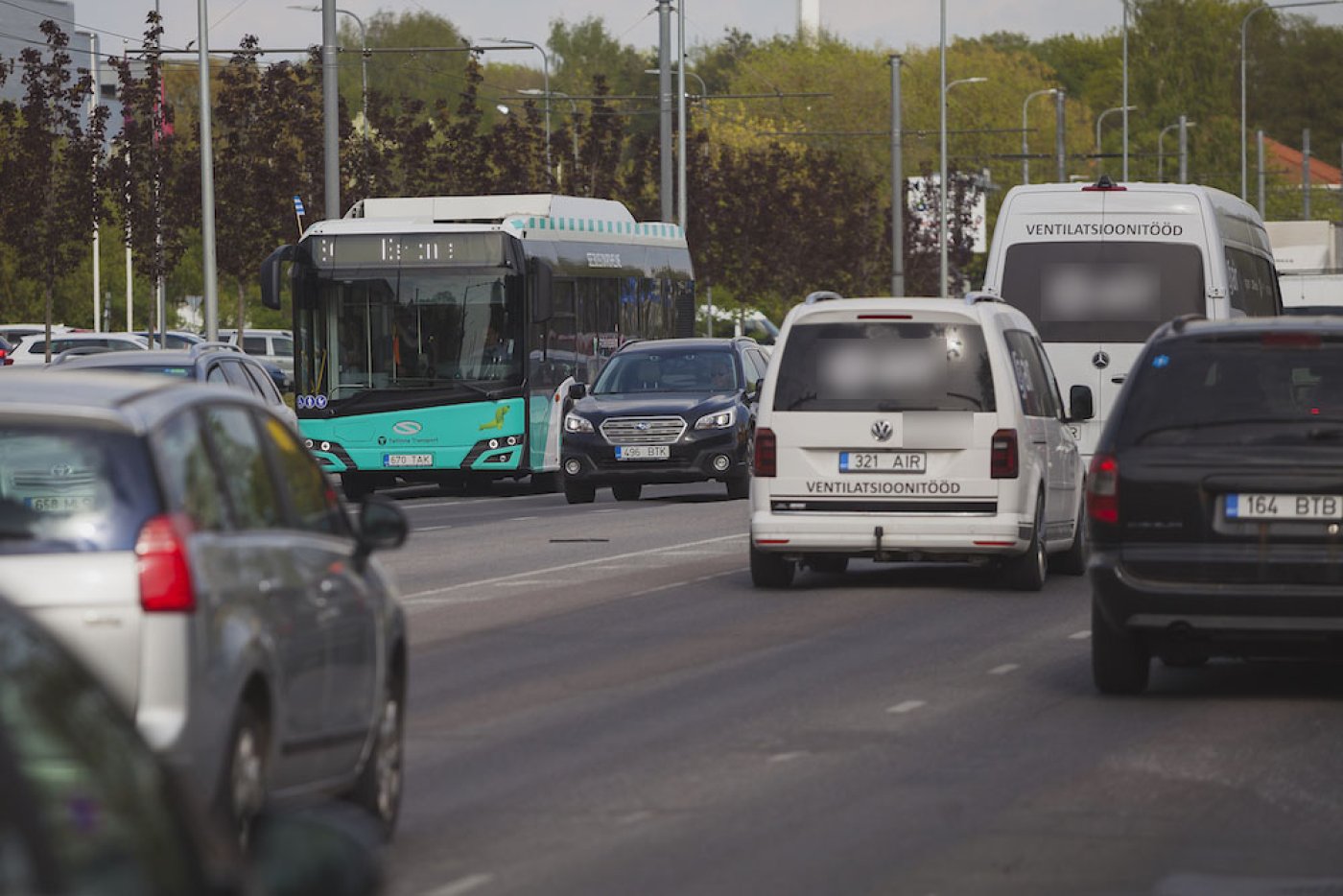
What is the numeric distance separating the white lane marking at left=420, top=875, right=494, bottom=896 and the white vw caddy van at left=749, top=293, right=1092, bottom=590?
9.92 metres

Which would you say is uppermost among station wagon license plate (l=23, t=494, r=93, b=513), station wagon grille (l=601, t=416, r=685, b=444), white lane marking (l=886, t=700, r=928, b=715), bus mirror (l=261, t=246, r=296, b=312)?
bus mirror (l=261, t=246, r=296, b=312)

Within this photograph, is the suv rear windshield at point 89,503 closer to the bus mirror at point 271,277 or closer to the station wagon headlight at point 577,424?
the station wagon headlight at point 577,424

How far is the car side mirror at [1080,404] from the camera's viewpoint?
19.6 meters

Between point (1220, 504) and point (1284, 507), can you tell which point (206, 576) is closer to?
point (1220, 504)

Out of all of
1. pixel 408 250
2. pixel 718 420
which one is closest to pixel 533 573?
pixel 718 420

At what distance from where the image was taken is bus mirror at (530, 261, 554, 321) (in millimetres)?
31969

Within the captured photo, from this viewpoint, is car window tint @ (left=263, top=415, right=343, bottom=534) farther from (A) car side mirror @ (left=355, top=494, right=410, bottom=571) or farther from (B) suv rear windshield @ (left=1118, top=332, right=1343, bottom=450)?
(B) suv rear windshield @ (left=1118, top=332, right=1343, bottom=450)

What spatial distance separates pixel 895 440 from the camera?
58.7 ft

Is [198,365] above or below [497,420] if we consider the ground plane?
above

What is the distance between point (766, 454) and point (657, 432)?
12.4 m

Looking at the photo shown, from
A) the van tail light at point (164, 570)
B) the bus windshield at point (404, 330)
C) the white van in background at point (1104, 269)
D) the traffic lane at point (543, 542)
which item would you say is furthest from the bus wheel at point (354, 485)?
the van tail light at point (164, 570)

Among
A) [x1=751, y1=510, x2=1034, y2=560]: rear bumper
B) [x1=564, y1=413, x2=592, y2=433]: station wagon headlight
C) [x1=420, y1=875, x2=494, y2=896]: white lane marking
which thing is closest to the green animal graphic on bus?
[x1=564, y1=413, x2=592, y2=433]: station wagon headlight

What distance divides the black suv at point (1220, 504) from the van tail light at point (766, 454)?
559 centimetres

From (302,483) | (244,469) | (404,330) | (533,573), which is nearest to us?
(244,469)
